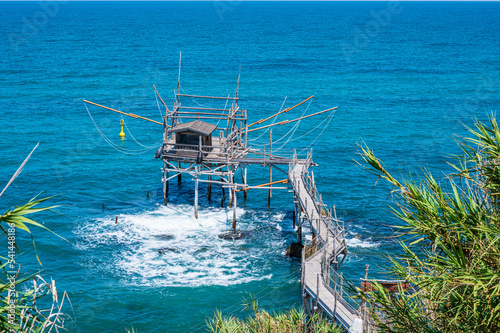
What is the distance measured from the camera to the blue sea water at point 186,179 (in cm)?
3153

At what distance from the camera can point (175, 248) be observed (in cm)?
3572

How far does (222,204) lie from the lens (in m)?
43.3

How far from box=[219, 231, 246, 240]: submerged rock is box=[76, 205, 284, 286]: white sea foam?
1.64ft

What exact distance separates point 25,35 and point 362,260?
156968 millimetres

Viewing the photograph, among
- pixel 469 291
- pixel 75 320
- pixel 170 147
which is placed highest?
pixel 469 291

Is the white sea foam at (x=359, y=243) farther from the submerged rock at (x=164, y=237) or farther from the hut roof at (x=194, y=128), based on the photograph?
the hut roof at (x=194, y=128)

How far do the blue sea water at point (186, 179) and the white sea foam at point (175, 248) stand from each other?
0.41 feet

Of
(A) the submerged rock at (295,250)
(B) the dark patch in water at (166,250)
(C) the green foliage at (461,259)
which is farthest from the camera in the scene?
(B) the dark patch in water at (166,250)

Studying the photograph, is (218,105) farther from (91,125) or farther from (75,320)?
(75,320)

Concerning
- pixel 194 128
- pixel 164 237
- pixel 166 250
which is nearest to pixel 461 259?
pixel 166 250

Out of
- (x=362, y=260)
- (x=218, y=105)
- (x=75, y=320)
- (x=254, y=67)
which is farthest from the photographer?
(x=254, y=67)

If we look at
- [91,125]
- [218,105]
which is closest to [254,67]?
[218,105]

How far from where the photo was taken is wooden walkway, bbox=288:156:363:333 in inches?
900

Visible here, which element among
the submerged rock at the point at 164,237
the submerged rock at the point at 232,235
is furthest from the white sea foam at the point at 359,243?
the submerged rock at the point at 164,237
